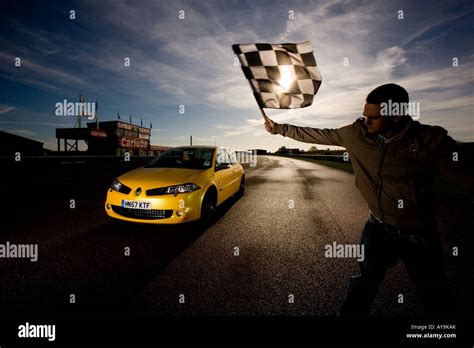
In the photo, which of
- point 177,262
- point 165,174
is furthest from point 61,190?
point 177,262

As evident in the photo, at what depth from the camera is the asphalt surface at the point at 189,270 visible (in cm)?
225

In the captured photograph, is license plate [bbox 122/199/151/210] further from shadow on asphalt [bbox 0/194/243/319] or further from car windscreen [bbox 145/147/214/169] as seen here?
car windscreen [bbox 145/147/214/169]

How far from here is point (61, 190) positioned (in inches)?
330

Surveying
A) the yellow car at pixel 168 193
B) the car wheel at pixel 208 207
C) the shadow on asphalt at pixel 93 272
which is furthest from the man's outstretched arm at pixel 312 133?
the car wheel at pixel 208 207

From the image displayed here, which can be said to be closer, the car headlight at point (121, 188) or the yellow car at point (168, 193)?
the yellow car at point (168, 193)

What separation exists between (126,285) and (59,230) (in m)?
2.69

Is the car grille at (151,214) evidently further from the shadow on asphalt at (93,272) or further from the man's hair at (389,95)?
the man's hair at (389,95)

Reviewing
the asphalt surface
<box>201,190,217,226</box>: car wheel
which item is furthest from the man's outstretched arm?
<box>201,190,217,226</box>: car wheel

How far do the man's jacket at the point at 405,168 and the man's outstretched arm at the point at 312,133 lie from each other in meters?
0.15

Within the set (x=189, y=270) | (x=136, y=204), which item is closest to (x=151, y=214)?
(x=136, y=204)

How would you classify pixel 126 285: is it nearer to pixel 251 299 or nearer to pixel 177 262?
pixel 177 262

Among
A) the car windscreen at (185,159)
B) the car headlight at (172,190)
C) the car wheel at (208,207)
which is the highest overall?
the car windscreen at (185,159)

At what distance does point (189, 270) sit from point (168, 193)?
1.58m

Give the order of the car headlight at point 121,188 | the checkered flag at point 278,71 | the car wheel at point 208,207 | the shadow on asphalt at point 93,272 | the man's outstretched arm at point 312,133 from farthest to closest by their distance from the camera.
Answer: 1. the car wheel at point 208,207
2. the car headlight at point 121,188
3. the checkered flag at point 278,71
4. the shadow on asphalt at point 93,272
5. the man's outstretched arm at point 312,133
